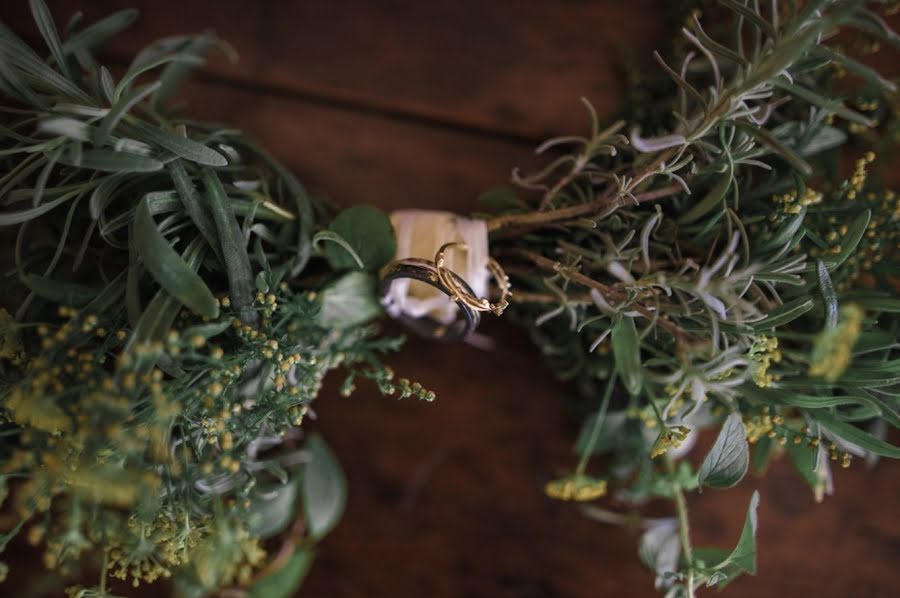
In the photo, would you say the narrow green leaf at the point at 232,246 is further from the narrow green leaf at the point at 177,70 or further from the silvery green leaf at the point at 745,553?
the silvery green leaf at the point at 745,553

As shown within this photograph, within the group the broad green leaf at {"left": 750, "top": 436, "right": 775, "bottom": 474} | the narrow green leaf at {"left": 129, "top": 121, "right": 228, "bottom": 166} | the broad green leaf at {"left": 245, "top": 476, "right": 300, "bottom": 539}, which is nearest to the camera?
the narrow green leaf at {"left": 129, "top": 121, "right": 228, "bottom": 166}

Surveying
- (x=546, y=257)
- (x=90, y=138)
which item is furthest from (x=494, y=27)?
(x=90, y=138)

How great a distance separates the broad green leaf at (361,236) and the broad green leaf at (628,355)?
0.25 m

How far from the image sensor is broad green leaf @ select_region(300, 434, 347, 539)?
806 mm

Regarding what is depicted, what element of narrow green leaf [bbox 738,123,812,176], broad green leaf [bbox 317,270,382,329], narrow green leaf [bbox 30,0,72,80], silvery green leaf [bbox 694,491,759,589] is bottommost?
silvery green leaf [bbox 694,491,759,589]

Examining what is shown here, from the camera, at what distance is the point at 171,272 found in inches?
19.5

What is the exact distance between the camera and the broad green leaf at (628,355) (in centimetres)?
47

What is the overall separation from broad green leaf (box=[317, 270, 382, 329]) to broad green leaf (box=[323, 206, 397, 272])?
2cm

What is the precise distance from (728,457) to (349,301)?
0.39 metres

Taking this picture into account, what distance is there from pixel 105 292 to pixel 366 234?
24 centimetres

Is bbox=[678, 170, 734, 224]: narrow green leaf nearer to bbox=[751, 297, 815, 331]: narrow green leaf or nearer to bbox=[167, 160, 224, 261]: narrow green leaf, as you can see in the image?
bbox=[751, 297, 815, 331]: narrow green leaf

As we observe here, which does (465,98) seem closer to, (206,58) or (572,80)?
(572,80)

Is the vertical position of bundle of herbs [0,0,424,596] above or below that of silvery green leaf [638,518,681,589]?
above

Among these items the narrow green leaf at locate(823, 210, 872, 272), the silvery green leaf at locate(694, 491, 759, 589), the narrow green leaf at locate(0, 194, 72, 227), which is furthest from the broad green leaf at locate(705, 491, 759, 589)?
the narrow green leaf at locate(0, 194, 72, 227)
